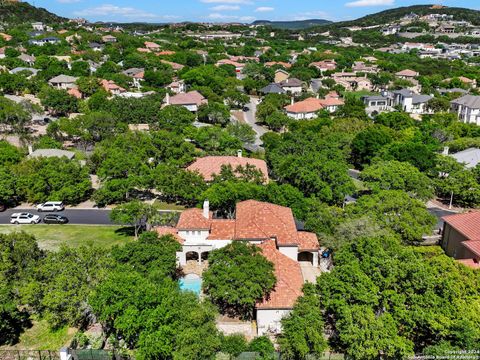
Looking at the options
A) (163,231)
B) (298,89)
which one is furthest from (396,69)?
(163,231)

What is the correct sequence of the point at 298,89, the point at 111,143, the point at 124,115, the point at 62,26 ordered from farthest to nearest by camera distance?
the point at 62,26, the point at 298,89, the point at 124,115, the point at 111,143

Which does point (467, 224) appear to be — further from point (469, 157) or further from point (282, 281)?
point (469, 157)

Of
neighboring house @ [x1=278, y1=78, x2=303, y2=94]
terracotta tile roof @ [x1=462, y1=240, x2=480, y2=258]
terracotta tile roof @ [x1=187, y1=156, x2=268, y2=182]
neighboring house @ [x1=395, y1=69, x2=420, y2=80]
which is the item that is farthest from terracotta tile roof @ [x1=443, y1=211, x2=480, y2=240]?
neighboring house @ [x1=395, y1=69, x2=420, y2=80]

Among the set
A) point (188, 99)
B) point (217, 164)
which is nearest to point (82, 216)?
point (217, 164)

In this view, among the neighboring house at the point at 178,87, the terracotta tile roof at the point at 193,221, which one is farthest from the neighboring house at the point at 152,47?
the terracotta tile roof at the point at 193,221

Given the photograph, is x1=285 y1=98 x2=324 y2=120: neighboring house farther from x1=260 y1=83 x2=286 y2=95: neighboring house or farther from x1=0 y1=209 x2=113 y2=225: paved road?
x1=0 y1=209 x2=113 y2=225: paved road

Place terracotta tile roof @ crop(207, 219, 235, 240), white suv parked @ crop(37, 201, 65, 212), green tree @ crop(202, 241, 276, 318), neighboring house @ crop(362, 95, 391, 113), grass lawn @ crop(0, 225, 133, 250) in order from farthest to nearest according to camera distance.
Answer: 1. neighboring house @ crop(362, 95, 391, 113)
2. white suv parked @ crop(37, 201, 65, 212)
3. grass lawn @ crop(0, 225, 133, 250)
4. terracotta tile roof @ crop(207, 219, 235, 240)
5. green tree @ crop(202, 241, 276, 318)

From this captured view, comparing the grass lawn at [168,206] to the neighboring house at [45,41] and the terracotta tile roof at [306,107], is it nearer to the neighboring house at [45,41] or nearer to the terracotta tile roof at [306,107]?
the terracotta tile roof at [306,107]

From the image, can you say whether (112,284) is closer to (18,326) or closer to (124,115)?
(18,326)
